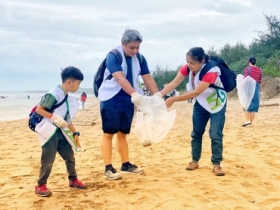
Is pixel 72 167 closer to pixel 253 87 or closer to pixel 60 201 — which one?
pixel 60 201

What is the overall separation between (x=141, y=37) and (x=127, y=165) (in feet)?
5.52

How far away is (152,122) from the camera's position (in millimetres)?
4562

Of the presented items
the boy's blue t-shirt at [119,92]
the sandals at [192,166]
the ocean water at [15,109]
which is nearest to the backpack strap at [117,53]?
the boy's blue t-shirt at [119,92]

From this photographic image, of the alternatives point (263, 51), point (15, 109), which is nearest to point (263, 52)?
point (263, 51)

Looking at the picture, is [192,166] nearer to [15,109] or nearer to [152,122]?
[152,122]

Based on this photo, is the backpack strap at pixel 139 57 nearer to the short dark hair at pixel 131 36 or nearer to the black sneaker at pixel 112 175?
the short dark hair at pixel 131 36

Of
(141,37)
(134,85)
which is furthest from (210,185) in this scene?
(141,37)

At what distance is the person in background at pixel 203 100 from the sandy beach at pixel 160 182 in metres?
0.28

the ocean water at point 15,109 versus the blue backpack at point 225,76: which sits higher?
the blue backpack at point 225,76

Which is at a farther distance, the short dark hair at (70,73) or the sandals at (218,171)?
the sandals at (218,171)

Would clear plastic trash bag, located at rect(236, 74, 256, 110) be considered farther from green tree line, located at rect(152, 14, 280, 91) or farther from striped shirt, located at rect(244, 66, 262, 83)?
green tree line, located at rect(152, 14, 280, 91)

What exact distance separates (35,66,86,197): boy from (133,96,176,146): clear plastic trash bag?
0.81 m

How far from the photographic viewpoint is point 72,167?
432cm

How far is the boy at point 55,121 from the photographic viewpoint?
397 centimetres
